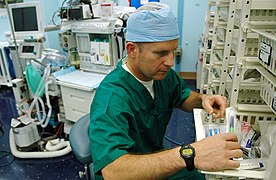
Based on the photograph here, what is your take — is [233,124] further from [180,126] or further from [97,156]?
[180,126]

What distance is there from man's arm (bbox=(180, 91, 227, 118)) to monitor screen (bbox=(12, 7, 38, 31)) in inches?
62.4

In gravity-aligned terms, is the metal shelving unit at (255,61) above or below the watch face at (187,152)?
above

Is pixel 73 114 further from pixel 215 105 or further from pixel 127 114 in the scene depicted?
pixel 215 105

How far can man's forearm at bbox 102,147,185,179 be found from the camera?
75 centimetres

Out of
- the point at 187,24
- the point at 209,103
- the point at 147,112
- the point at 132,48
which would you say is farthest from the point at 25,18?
the point at 187,24

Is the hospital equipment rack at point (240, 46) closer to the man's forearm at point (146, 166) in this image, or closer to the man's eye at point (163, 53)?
the man's eye at point (163, 53)

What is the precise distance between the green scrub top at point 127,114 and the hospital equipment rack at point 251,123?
256 mm

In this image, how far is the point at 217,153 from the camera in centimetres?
67

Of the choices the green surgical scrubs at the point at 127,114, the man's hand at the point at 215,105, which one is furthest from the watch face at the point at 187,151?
the man's hand at the point at 215,105

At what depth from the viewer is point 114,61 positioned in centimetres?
217

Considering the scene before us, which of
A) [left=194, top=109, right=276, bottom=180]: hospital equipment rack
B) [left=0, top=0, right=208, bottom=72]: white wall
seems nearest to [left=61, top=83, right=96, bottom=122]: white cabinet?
[left=194, top=109, right=276, bottom=180]: hospital equipment rack

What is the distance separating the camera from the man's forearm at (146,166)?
0.75 meters

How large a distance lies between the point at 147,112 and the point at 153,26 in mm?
410

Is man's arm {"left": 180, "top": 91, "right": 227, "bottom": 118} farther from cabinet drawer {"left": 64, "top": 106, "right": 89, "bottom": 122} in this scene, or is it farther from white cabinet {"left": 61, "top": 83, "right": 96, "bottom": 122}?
cabinet drawer {"left": 64, "top": 106, "right": 89, "bottom": 122}
